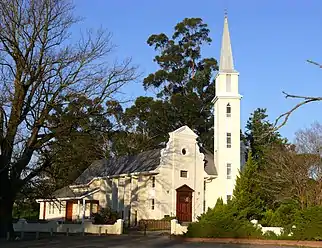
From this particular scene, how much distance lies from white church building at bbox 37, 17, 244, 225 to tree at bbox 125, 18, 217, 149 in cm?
1183

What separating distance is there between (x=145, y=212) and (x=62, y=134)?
1990 cm

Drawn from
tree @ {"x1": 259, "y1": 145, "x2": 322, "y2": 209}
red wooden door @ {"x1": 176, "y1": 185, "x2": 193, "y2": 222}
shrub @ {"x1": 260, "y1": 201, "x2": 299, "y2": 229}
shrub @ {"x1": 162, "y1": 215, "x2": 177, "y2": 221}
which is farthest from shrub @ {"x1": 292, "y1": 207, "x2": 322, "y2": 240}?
red wooden door @ {"x1": 176, "y1": 185, "x2": 193, "y2": 222}

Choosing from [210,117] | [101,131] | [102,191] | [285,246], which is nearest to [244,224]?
[285,246]

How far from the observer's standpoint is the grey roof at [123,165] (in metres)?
53.7

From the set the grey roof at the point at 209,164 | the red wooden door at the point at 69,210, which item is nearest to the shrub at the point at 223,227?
the grey roof at the point at 209,164

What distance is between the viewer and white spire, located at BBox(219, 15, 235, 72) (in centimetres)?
5497

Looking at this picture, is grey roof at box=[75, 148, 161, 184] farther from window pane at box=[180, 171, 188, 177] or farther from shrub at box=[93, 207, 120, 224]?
shrub at box=[93, 207, 120, 224]

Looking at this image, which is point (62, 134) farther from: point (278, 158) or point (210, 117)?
point (210, 117)

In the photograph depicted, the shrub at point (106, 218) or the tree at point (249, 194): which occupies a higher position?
the tree at point (249, 194)

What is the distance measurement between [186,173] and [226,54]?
531 inches

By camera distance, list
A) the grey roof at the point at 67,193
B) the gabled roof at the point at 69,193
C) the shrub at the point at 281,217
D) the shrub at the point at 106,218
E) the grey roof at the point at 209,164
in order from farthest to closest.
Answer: the grey roof at the point at 67,193
the gabled roof at the point at 69,193
the grey roof at the point at 209,164
the shrub at the point at 106,218
the shrub at the point at 281,217

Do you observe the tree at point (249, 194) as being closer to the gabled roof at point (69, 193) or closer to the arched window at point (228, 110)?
the arched window at point (228, 110)

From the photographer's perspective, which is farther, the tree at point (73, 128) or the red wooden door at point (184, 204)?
the red wooden door at point (184, 204)

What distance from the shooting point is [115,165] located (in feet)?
200
